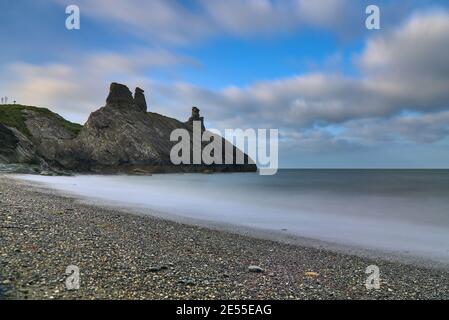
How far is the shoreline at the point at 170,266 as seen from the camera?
849 centimetres

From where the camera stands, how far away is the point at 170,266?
10.6 meters

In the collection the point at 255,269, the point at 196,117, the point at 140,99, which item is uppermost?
the point at 140,99

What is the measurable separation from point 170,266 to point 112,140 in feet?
386

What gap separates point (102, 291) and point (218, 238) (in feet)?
29.7

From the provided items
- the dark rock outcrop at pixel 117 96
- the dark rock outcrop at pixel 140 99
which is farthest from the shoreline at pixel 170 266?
the dark rock outcrop at pixel 140 99

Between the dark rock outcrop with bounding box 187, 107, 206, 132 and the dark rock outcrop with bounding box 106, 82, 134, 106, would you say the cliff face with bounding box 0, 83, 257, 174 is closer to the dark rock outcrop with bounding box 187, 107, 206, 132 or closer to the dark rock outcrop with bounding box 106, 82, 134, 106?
the dark rock outcrop with bounding box 106, 82, 134, 106

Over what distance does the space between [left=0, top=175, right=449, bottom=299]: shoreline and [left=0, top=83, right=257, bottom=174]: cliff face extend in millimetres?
97803

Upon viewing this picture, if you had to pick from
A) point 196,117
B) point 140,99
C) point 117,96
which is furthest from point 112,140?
point 196,117

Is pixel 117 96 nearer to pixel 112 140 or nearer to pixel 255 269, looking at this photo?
pixel 112 140

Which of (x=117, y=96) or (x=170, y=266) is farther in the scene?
(x=117, y=96)

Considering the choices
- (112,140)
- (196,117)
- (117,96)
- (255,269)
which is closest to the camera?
(255,269)

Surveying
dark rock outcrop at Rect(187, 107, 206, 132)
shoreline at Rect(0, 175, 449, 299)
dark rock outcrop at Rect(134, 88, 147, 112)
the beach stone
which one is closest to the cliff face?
dark rock outcrop at Rect(134, 88, 147, 112)

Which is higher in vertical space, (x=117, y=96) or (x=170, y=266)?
(x=117, y=96)
